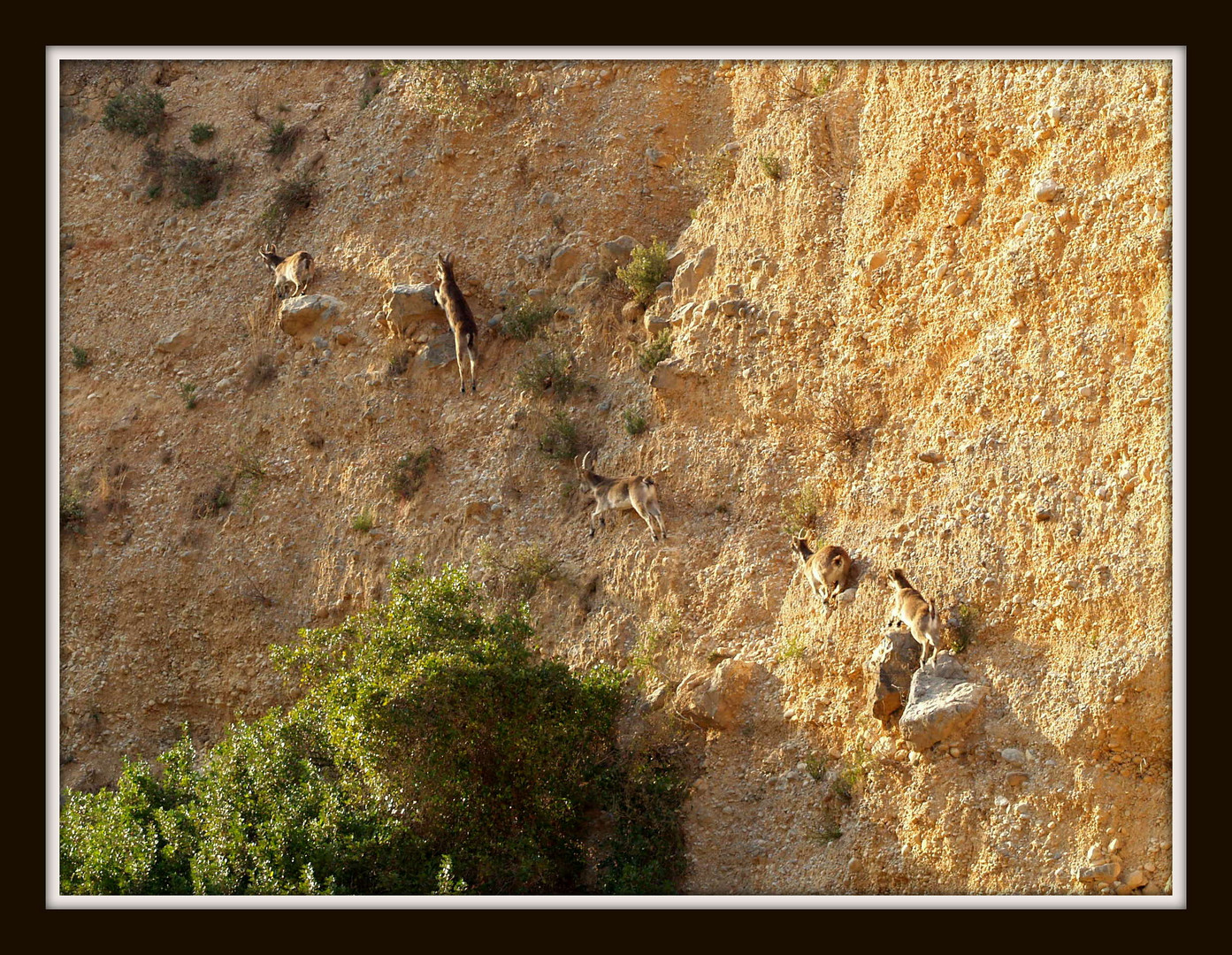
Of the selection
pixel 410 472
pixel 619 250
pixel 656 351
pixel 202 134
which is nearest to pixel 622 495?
pixel 656 351

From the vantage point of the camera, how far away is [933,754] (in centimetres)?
1003

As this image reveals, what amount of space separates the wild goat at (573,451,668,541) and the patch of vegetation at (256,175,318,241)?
25.2ft

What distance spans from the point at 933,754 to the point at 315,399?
10.00 meters

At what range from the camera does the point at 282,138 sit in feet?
66.6

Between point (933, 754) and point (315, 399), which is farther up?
point (315, 399)

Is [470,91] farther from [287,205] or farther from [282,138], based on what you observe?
[282,138]

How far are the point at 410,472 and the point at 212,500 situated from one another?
3.31 meters

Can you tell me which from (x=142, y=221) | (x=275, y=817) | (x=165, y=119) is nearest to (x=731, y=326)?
(x=275, y=817)

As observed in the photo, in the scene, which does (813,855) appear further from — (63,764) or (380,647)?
(63,764)

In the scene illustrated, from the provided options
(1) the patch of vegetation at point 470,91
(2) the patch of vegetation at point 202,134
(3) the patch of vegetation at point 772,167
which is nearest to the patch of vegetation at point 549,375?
(3) the patch of vegetation at point 772,167

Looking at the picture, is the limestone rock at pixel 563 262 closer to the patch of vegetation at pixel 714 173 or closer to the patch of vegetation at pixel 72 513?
the patch of vegetation at pixel 714 173

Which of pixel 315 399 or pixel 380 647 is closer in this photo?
pixel 380 647

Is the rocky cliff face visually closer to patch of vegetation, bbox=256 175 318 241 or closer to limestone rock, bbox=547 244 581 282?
limestone rock, bbox=547 244 581 282

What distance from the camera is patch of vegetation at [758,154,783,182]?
14.3 metres
